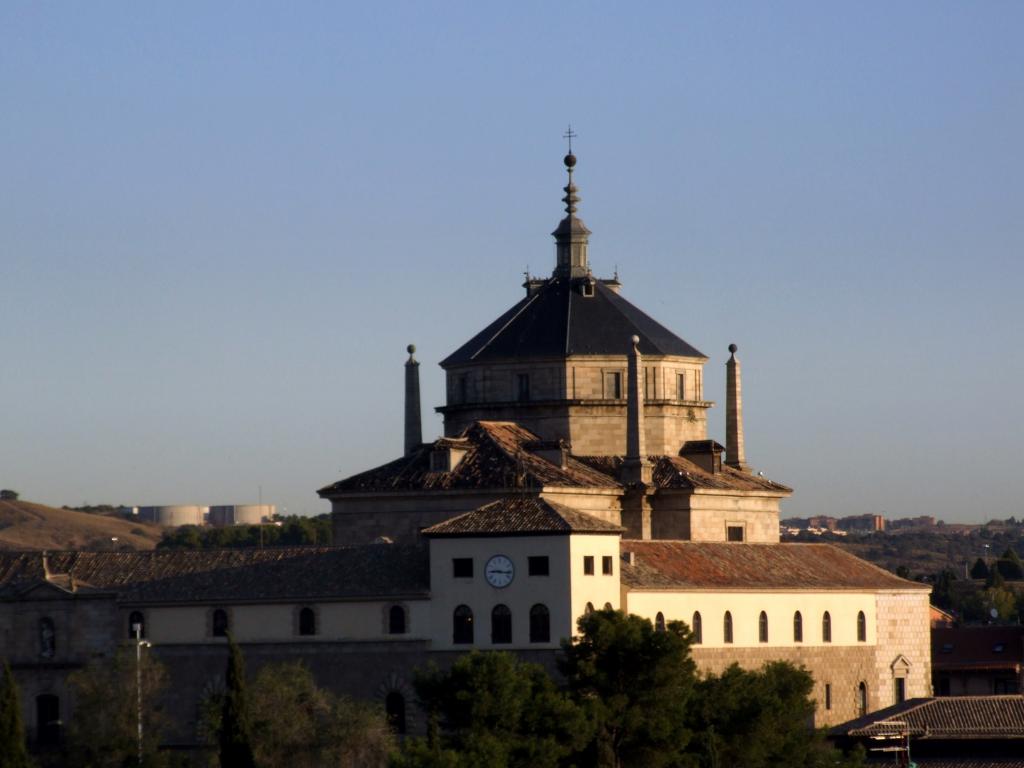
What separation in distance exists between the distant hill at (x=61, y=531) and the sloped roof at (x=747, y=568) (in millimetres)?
91711

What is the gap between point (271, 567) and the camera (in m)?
76.7

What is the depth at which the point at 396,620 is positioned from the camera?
7381 cm

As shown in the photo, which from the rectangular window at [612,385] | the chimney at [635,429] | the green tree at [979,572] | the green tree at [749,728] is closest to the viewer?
the green tree at [749,728]

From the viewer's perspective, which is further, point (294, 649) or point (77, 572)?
point (77, 572)

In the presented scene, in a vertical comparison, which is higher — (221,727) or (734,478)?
(734,478)

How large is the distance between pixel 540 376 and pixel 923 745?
56.5ft

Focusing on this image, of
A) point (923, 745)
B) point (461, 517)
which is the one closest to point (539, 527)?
point (461, 517)

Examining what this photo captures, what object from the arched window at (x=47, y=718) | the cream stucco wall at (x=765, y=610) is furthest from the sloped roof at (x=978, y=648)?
the arched window at (x=47, y=718)

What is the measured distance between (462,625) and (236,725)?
781 centimetres

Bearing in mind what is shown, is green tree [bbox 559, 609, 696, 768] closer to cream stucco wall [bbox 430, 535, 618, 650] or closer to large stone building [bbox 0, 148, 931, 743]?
cream stucco wall [bbox 430, 535, 618, 650]

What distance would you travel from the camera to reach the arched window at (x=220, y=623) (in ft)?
248

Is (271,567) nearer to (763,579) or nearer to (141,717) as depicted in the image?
(141,717)

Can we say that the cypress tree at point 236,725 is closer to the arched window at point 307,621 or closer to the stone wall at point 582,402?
the arched window at point 307,621

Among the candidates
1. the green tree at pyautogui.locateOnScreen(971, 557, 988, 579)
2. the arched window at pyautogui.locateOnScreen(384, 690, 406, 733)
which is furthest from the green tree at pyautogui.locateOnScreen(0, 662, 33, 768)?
the green tree at pyautogui.locateOnScreen(971, 557, 988, 579)
